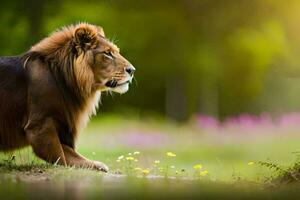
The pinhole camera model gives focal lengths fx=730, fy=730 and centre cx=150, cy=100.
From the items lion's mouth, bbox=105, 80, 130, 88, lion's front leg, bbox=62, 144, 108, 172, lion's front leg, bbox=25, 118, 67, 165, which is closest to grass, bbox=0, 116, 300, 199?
lion's front leg, bbox=25, 118, 67, 165

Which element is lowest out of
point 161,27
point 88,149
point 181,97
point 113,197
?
point 113,197

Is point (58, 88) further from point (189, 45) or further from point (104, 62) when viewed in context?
point (189, 45)

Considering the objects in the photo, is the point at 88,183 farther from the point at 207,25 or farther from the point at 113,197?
the point at 207,25

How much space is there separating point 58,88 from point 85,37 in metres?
0.57

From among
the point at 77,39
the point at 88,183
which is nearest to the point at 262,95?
the point at 77,39

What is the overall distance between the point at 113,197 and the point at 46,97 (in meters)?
1.93

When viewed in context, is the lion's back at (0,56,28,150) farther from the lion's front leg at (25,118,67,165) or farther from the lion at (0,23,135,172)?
the lion's front leg at (25,118,67,165)

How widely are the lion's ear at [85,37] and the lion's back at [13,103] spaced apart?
62cm

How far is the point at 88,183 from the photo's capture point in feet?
19.2

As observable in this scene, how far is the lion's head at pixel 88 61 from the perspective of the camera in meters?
7.11

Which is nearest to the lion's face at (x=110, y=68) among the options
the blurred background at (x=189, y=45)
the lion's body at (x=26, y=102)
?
the lion's body at (x=26, y=102)

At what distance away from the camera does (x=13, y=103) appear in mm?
6926

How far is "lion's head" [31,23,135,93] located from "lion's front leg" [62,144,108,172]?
2.06 feet

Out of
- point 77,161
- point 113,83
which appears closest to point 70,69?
point 113,83
